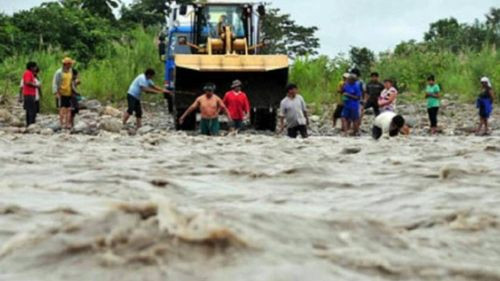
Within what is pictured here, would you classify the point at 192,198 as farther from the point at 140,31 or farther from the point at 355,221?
the point at 140,31

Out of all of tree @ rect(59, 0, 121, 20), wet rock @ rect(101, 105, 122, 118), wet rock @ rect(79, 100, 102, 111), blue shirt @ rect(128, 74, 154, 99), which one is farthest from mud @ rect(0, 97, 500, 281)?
tree @ rect(59, 0, 121, 20)

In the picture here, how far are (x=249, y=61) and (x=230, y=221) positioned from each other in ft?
42.4

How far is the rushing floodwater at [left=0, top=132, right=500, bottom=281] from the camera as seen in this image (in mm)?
3445

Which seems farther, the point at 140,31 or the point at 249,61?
the point at 140,31

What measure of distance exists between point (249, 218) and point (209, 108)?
1045 cm

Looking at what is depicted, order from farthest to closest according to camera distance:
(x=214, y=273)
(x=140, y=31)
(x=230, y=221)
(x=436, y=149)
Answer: (x=140, y=31)
(x=436, y=149)
(x=230, y=221)
(x=214, y=273)

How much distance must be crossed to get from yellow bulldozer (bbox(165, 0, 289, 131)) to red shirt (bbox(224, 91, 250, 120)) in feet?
4.97

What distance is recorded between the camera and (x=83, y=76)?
25828 millimetres

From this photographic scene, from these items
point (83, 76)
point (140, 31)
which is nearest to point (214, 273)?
point (83, 76)

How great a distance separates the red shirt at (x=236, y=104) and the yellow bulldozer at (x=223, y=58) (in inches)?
59.7

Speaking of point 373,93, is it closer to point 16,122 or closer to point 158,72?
point 16,122

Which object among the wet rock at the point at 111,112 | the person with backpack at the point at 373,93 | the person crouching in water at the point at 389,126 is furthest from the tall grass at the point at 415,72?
the person crouching in water at the point at 389,126

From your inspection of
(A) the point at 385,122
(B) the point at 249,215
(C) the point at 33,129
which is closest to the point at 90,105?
(C) the point at 33,129

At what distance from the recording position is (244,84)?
1706cm
